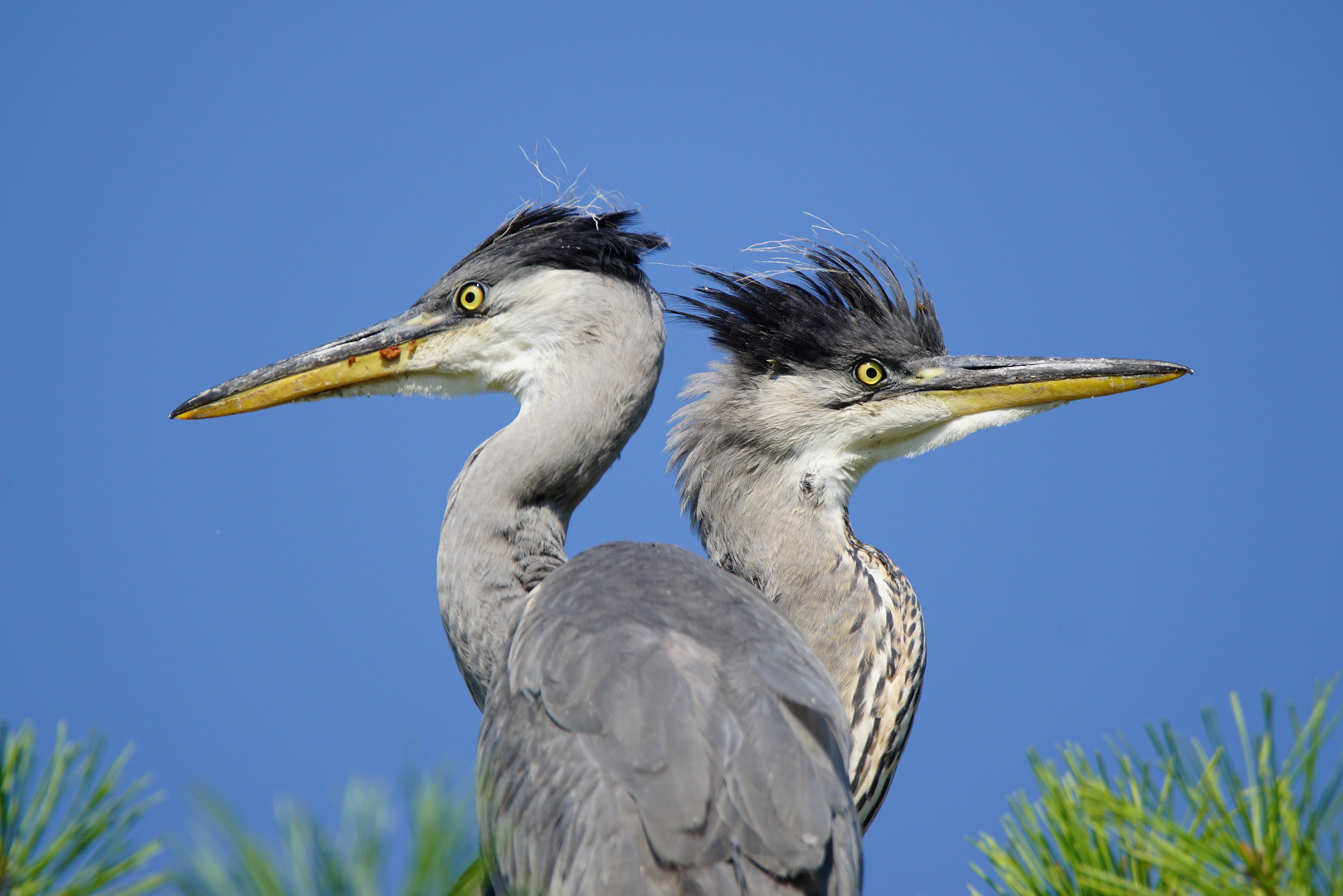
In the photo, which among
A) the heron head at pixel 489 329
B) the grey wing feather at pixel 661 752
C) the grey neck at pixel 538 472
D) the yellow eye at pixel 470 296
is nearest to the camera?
the grey wing feather at pixel 661 752

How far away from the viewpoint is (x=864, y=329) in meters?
3.91

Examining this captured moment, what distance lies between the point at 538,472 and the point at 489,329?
64 cm

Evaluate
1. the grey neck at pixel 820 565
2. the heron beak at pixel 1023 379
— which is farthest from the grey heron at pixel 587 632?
the heron beak at pixel 1023 379

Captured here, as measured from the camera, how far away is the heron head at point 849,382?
3789mm

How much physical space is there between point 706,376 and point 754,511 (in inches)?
24.2

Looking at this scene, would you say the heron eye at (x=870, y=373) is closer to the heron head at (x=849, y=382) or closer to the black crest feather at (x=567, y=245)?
the heron head at (x=849, y=382)

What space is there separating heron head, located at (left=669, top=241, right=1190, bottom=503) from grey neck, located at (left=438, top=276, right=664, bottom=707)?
387 mm

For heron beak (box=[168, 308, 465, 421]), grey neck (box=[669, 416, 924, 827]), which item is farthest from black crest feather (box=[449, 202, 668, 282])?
grey neck (box=[669, 416, 924, 827])

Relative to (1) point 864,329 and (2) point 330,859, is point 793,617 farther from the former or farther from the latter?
(2) point 330,859

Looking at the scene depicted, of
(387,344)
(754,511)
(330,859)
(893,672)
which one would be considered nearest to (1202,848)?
(330,859)

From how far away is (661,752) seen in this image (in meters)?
2.31

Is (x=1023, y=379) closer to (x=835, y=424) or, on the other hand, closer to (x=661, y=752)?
(x=835, y=424)

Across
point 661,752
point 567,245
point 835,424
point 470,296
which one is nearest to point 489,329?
point 470,296

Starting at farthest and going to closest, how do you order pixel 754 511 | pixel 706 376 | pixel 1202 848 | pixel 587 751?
pixel 706 376
pixel 754 511
pixel 587 751
pixel 1202 848
